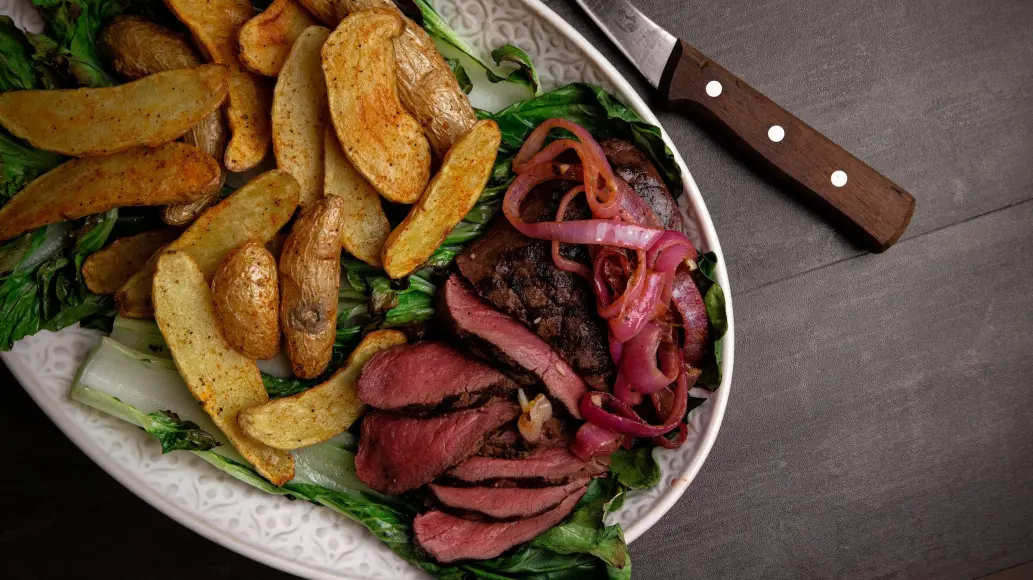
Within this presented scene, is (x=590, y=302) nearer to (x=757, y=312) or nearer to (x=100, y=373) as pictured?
(x=757, y=312)

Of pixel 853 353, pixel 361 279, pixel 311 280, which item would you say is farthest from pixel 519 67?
pixel 853 353

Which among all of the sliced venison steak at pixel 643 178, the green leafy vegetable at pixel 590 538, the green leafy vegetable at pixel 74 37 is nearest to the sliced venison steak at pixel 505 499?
the green leafy vegetable at pixel 590 538

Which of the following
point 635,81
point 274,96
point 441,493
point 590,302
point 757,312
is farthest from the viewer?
point 757,312

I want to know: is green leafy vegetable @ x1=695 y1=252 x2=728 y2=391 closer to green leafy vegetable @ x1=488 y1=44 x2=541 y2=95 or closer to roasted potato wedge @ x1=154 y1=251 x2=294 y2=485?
green leafy vegetable @ x1=488 y1=44 x2=541 y2=95

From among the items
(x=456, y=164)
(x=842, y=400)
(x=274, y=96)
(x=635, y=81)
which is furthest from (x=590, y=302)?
(x=842, y=400)

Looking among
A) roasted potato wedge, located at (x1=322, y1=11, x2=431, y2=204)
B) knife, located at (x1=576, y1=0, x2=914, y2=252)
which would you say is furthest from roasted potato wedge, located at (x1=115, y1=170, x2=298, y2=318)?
knife, located at (x1=576, y1=0, x2=914, y2=252)

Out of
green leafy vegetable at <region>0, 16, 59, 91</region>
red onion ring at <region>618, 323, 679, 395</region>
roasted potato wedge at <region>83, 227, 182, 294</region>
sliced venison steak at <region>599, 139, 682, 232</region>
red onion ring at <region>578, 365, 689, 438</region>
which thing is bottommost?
red onion ring at <region>578, 365, 689, 438</region>

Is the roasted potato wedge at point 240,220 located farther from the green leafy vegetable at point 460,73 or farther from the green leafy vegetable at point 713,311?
the green leafy vegetable at point 713,311
